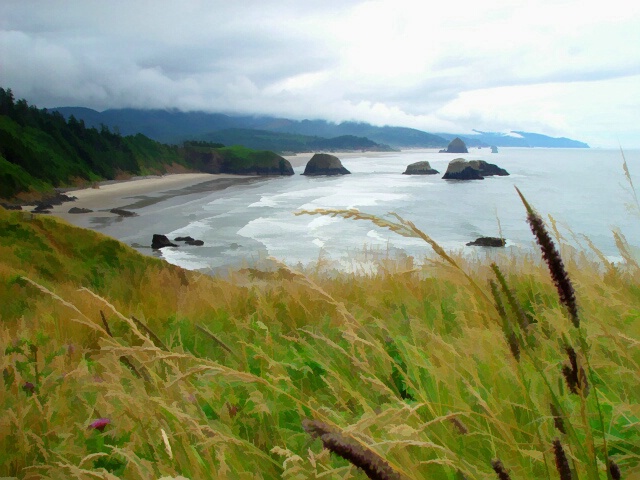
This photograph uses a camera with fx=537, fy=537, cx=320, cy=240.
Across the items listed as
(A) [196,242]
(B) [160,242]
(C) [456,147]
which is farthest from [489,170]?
(B) [160,242]

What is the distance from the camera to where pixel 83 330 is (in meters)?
3.17

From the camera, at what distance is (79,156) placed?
43.1 ft

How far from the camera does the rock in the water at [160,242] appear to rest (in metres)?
10.8

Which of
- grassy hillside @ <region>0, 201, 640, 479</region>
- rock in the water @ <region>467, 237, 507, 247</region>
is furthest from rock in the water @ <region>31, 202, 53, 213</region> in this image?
rock in the water @ <region>467, 237, 507, 247</region>

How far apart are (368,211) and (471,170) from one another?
7.12 metres

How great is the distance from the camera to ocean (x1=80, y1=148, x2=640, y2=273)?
383 inches

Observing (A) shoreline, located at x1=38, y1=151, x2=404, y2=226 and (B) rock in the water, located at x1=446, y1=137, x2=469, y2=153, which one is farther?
(B) rock in the water, located at x1=446, y1=137, x2=469, y2=153

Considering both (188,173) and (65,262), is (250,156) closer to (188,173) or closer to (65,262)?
(188,173)

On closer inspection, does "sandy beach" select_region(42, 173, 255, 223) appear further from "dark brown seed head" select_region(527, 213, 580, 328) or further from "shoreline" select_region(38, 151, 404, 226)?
"dark brown seed head" select_region(527, 213, 580, 328)

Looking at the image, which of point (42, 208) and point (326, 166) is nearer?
point (42, 208)

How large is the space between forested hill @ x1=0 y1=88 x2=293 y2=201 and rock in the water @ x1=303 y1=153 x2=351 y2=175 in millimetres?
1820

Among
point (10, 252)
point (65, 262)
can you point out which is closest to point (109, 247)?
point (65, 262)

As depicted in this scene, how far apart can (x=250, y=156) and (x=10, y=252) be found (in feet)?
45.4

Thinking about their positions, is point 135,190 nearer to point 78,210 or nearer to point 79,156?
point 79,156
